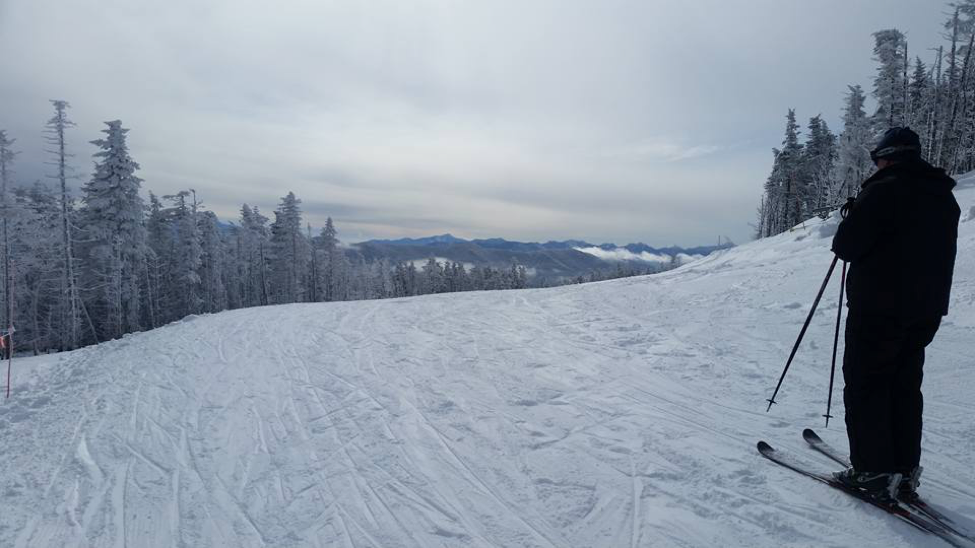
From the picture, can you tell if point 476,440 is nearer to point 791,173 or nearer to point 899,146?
point 899,146

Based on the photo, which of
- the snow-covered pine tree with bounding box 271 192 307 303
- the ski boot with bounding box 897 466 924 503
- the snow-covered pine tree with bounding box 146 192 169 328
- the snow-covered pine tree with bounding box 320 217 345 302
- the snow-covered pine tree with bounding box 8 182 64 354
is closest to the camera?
the ski boot with bounding box 897 466 924 503

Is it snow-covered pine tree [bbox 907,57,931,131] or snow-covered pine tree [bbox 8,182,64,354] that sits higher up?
snow-covered pine tree [bbox 907,57,931,131]

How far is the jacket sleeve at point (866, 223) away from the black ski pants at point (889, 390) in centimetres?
47

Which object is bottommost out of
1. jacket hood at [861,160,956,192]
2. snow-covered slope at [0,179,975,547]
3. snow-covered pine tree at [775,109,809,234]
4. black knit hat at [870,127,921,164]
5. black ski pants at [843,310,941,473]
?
snow-covered slope at [0,179,975,547]

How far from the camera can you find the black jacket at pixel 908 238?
2.93 meters

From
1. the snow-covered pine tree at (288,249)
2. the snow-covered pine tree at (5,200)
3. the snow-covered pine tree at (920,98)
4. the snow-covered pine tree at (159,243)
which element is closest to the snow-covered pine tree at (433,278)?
the snow-covered pine tree at (288,249)

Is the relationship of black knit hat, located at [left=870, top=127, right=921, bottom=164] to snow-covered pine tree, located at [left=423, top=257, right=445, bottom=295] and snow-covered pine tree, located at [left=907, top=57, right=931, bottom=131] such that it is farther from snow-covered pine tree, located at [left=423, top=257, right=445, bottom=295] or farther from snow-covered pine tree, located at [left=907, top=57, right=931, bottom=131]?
snow-covered pine tree, located at [left=423, top=257, right=445, bottom=295]

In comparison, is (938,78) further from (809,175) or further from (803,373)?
(803,373)

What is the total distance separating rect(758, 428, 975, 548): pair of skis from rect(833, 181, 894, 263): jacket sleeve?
5.48ft

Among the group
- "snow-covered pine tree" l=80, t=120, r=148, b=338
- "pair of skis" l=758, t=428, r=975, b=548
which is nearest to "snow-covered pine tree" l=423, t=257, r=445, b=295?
"snow-covered pine tree" l=80, t=120, r=148, b=338

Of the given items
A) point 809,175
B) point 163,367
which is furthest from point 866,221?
point 809,175

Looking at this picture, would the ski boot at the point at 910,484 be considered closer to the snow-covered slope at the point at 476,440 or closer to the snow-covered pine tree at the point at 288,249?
the snow-covered slope at the point at 476,440

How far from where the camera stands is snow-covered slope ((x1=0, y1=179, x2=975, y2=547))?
10.7ft

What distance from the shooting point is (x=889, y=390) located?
3.05 m
